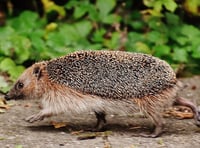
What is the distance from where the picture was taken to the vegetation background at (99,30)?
970 centimetres

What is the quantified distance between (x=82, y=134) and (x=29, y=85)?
836 millimetres

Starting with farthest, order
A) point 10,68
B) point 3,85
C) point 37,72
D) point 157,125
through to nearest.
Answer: point 10,68
point 3,85
point 37,72
point 157,125

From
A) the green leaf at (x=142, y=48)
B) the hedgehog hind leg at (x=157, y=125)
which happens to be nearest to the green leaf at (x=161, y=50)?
the green leaf at (x=142, y=48)

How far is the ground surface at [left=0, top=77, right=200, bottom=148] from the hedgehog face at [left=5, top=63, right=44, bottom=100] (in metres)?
0.34

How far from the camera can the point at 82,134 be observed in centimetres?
689

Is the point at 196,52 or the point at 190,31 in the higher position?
the point at 190,31

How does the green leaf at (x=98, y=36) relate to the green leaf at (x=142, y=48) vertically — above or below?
above

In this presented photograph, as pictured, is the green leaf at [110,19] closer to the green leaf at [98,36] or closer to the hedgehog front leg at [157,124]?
the green leaf at [98,36]

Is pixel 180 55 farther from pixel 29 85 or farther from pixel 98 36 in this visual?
pixel 29 85

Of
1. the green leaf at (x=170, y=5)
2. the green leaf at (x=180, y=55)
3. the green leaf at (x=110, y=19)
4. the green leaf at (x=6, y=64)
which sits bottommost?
the green leaf at (x=180, y=55)

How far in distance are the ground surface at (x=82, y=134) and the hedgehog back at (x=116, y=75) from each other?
48 cm

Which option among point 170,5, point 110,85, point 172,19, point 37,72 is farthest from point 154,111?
point 172,19

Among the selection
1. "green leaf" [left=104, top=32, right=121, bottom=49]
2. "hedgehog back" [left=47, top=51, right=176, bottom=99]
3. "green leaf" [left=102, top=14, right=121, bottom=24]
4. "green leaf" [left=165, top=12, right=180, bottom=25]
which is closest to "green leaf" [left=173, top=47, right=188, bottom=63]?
"green leaf" [left=165, top=12, right=180, bottom=25]

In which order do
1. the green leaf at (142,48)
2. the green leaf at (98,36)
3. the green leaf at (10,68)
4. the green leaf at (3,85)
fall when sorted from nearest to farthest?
the green leaf at (3,85) < the green leaf at (10,68) < the green leaf at (142,48) < the green leaf at (98,36)
